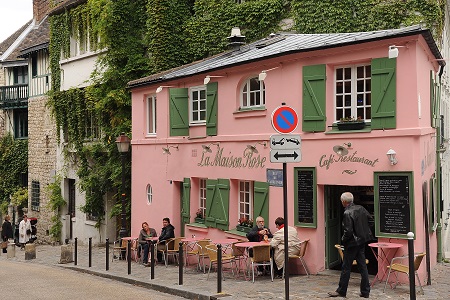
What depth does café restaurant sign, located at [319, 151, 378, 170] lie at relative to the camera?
43.1 feet

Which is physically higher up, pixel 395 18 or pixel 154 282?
pixel 395 18

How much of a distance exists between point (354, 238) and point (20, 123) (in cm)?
3111

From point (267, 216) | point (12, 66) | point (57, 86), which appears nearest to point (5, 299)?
point (267, 216)

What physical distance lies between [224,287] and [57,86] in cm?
1981

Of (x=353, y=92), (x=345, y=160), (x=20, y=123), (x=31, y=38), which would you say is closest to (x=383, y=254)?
(x=345, y=160)

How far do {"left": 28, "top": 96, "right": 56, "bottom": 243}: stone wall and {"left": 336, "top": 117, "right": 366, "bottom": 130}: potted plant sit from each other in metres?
20.8

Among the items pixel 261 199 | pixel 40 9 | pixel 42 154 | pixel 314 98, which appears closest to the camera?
pixel 314 98

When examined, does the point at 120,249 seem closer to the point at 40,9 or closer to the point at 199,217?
the point at 199,217

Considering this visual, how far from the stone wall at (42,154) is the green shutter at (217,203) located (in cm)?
1610

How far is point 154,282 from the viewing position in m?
15.0

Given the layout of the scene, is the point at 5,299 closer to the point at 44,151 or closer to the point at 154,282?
the point at 154,282

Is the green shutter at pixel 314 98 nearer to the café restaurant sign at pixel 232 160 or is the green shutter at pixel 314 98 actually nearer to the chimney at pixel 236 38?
the café restaurant sign at pixel 232 160

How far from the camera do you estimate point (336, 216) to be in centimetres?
1470

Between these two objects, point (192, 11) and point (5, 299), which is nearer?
point (5, 299)
